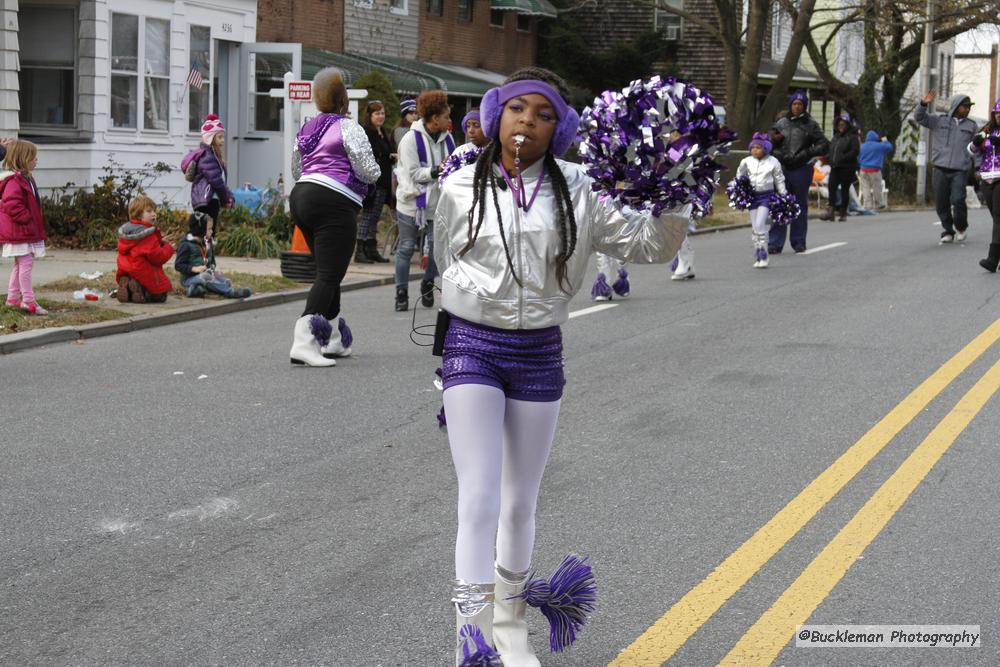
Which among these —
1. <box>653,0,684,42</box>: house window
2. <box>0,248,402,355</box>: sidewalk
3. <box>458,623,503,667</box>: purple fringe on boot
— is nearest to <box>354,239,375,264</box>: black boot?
<box>0,248,402,355</box>: sidewalk

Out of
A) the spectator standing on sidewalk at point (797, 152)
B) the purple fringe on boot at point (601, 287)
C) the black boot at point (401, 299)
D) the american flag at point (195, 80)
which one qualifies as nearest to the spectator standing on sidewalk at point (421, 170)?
the black boot at point (401, 299)

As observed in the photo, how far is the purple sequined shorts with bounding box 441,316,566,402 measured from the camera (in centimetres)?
414

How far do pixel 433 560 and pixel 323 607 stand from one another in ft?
2.19

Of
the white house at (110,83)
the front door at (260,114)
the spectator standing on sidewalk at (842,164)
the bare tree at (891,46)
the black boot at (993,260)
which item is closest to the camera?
the black boot at (993,260)

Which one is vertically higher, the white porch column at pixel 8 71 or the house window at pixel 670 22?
the house window at pixel 670 22

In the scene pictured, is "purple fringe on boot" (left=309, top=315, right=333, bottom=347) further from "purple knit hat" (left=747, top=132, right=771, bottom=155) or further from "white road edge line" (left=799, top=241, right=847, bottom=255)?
"white road edge line" (left=799, top=241, right=847, bottom=255)

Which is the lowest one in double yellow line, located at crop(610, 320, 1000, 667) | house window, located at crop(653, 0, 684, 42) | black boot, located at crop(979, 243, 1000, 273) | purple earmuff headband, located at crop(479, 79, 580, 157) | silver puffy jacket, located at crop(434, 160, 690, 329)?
double yellow line, located at crop(610, 320, 1000, 667)

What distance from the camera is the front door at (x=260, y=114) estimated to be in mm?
24859

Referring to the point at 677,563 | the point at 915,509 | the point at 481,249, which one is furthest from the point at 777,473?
the point at 481,249

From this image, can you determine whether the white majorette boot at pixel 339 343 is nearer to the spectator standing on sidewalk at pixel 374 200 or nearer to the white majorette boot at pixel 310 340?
the white majorette boot at pixel 310 340

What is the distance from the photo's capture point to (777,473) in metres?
6.85

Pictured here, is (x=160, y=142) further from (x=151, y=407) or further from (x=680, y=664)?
(x=680, y=664)

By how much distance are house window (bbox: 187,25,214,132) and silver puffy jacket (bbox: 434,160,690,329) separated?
19.6 meters

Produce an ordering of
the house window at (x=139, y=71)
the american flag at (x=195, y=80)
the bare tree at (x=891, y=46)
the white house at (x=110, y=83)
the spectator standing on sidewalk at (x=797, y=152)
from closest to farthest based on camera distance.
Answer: the spectator standing on sidewalk at (x=797, y=152)
the white house at (x=110, y=83)
the house window at (x=139, y=71)
the american flag at (x=195, y=80)
the bare tree at (x=891, y=46)
